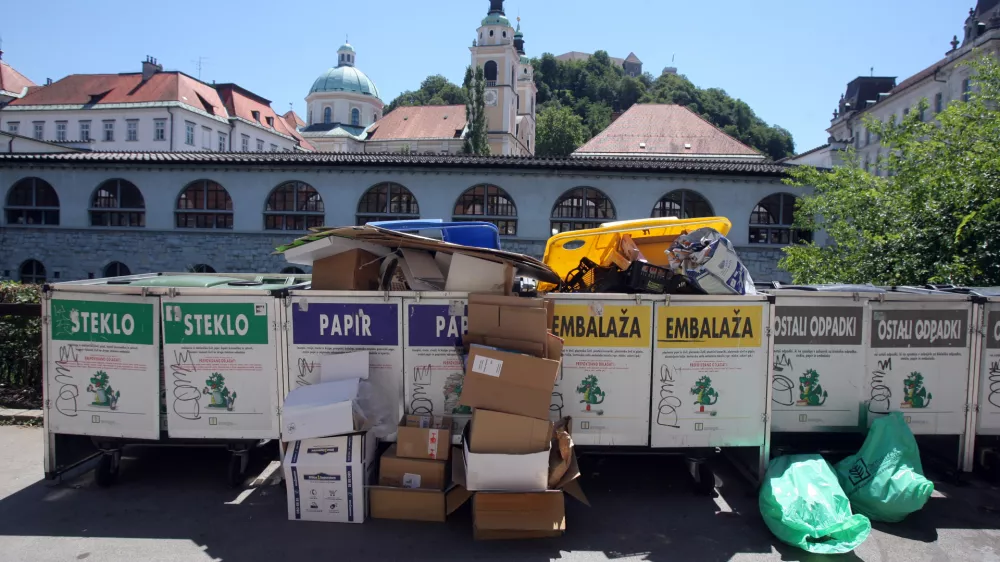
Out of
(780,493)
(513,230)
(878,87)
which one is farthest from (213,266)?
(878,87)

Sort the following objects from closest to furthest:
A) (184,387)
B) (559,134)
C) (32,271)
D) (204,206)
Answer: (184,387) → (204,206) → (32,271) → (559,134)

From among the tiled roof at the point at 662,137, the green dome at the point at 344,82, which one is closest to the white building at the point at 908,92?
the tiled roof at the point at 662,137

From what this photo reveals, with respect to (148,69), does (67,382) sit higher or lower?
lower

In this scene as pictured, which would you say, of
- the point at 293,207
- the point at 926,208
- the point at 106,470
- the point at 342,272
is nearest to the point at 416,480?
the point at 342,272

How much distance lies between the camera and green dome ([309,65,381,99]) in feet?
269

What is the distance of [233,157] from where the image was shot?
70.5 ft

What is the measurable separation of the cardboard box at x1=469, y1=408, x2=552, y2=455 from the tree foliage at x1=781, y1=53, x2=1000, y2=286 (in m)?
6.37

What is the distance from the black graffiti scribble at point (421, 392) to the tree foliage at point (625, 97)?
10877 cm

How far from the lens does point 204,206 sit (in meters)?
22.1

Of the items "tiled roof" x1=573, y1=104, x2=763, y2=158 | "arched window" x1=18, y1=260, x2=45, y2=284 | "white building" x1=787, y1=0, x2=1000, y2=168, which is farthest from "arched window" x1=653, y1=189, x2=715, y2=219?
"tiled roof" x1=573, y1=104, x2=763, y2=158

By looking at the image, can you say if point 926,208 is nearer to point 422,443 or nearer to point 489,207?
point 422,443

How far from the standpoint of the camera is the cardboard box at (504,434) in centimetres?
476

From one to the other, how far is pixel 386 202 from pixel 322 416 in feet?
56.7

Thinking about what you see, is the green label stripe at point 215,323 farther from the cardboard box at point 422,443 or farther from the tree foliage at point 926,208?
the tree foliage at point 926,208
